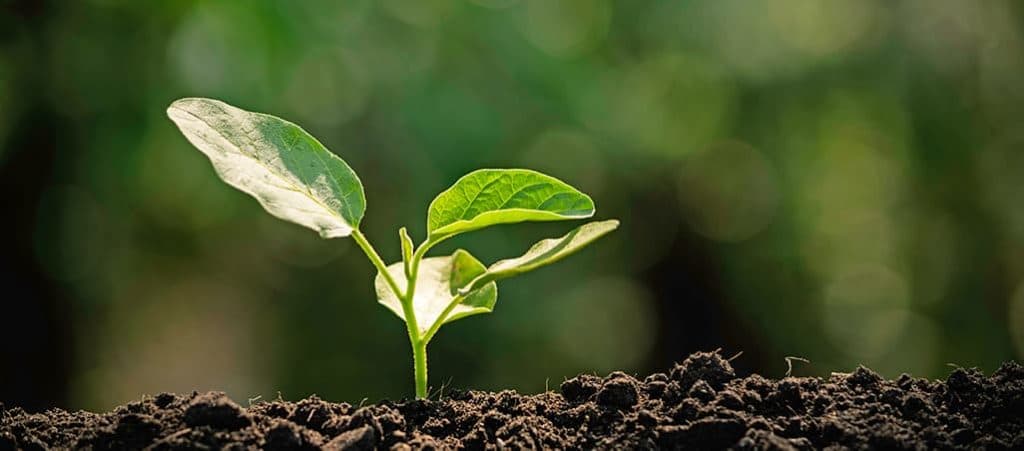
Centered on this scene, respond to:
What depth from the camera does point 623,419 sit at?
93cm

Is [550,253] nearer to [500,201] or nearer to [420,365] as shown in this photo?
[500,201]

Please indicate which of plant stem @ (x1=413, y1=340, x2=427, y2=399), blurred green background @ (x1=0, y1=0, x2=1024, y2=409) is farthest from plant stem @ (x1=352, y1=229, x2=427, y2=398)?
blurred green background @ (x1=0, y1=0, x2=1024, y2=409)

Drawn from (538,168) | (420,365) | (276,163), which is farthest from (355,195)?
(538,168)

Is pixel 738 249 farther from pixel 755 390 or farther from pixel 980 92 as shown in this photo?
pixel 755 390

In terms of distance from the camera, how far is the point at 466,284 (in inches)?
37.2

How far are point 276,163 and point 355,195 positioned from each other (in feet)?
0.28

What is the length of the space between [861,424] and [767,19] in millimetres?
3029

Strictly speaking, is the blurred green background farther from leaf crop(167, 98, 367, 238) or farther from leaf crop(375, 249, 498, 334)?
leaf crop(167, 98, 367, 238)

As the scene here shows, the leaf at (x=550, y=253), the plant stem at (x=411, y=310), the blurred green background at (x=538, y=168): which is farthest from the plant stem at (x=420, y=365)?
the blurred green background at (x=538, y=168)

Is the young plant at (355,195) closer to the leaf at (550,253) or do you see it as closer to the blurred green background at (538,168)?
the leaf at (550,253)

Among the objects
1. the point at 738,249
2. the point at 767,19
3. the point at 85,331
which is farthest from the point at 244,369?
the point at 767,19

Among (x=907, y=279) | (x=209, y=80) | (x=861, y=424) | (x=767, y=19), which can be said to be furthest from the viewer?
(x=907, y=279)

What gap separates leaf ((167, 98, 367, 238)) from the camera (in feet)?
3.04

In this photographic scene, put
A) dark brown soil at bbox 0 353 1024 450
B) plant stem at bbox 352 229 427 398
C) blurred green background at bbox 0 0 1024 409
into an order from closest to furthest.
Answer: dark brown soil at bbox 0 353 1024 450 → plant stem at bbox 352 229 427 398 → blurred green background at bbox 0 0 1024 409
